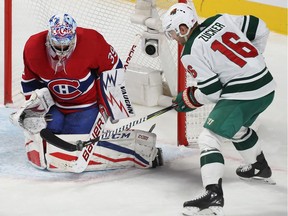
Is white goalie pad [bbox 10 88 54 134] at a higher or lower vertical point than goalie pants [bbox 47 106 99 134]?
higher

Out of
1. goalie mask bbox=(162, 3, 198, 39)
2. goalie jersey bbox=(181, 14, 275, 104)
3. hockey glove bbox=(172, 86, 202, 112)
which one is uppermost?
goalie mask bbox=(162, 3, 198, 39)

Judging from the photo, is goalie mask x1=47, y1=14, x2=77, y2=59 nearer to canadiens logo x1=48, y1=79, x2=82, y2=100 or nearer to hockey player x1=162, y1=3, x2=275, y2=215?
canadiens logo x1=48, y1=79, x2=82, y2=100

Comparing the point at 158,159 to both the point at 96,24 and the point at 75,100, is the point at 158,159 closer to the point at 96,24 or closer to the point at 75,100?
the point at 75,100

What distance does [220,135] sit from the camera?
4.12 m

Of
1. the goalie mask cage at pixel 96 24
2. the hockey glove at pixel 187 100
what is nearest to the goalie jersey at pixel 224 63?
the hockey glove at pixel 187 100

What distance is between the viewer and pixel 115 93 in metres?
4.60

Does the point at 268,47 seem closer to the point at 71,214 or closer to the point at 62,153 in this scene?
the point at 62,153

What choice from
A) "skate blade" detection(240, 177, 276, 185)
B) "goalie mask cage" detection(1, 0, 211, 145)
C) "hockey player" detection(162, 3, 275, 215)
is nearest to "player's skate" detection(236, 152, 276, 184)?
"skate blade" detection(240, 177, 276, 185)

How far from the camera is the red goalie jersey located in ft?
14.7

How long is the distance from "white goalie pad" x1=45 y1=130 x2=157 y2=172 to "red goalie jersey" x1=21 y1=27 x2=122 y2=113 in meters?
0.18

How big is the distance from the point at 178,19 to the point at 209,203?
27.7 inches

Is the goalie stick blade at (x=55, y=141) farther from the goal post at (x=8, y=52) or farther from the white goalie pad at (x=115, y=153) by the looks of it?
the goal post at (x=8, y=52)

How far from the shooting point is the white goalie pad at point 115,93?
4.57m

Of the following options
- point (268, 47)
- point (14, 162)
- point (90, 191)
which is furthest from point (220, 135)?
point (268, 47)
